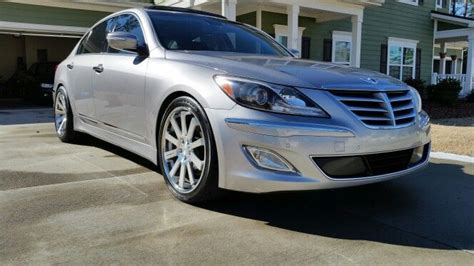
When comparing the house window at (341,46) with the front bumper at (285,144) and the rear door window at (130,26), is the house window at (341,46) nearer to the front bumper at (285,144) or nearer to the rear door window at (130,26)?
the rear door window at (130,26)

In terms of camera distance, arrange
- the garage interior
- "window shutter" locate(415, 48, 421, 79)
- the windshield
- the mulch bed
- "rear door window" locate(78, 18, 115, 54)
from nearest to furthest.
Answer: the windshield
"rear door window" locate(78, 18, 115, 54)
the mulch bed
"window shutter" locate(415, 48, 421, 79)
the garage interior

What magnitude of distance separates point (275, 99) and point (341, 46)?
1448cm

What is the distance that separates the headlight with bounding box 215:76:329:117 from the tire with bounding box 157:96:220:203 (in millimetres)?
363

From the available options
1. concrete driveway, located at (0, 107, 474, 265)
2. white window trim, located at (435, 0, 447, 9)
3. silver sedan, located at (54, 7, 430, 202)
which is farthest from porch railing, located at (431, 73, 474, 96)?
silver sedan, located at (54, 7, 430, 202)

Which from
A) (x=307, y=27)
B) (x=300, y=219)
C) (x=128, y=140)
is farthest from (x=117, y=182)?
(x=307, y=27)

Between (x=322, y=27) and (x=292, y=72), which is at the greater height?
(x=322, y=27)

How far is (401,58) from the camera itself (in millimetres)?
18922

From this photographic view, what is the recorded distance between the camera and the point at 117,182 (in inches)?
173

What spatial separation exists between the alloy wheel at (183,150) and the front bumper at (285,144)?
26 cm

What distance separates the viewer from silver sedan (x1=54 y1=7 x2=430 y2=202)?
314 centimetres

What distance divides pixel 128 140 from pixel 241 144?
1724 mm

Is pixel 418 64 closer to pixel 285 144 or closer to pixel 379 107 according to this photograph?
pixel 379 107

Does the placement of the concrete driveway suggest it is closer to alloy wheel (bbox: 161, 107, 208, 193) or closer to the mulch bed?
alloy wheel (bbox: 161, 107, 208, 193)

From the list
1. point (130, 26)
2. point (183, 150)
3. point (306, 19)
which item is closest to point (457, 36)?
point (306, 19)
